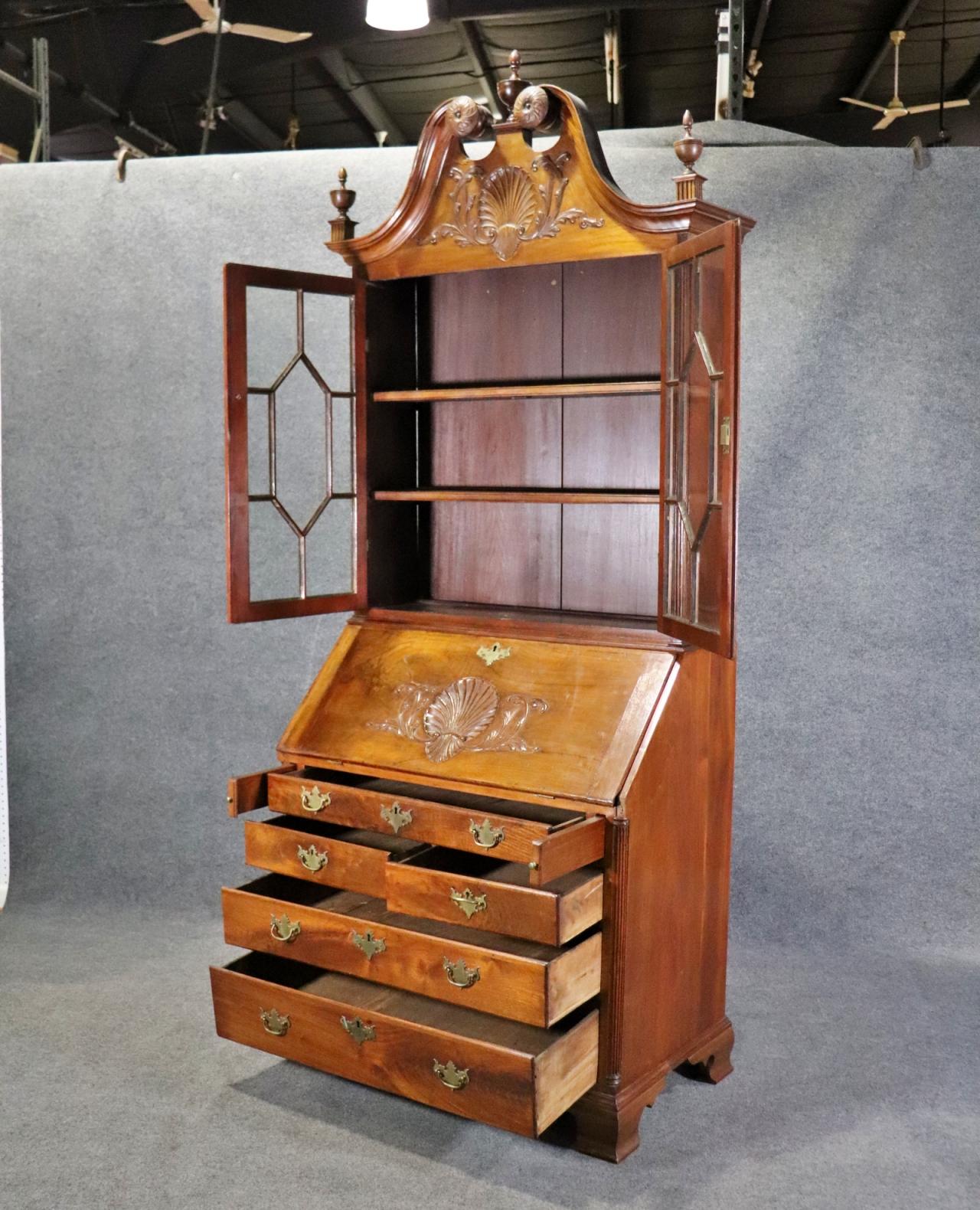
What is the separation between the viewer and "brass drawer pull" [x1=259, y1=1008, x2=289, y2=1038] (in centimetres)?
256

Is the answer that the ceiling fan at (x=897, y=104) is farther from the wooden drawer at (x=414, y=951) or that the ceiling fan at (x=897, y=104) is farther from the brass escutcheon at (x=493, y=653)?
the wooden drawer at (x=414, y=951)

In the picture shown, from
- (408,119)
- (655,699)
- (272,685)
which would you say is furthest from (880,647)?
(408,119)

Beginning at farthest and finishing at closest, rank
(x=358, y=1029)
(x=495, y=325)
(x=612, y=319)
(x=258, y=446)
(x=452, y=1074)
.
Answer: (x=258, y=446), (x=495, y=325), (x=612, y=319), (x=358, y=1029), (x=452, y=1074)

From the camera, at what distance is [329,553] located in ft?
12.3

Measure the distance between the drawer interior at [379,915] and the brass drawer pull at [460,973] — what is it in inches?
1.6

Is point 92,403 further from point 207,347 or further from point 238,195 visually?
point 238,195

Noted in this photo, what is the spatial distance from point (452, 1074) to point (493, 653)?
0.87 meters

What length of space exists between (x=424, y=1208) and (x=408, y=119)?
5.72 meters

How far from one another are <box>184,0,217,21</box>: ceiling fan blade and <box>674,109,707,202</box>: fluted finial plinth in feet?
9.33

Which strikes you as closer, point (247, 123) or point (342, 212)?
point (342, 212)

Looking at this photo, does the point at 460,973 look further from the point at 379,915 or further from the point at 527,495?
the point at 527,495

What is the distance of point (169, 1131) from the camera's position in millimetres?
2504

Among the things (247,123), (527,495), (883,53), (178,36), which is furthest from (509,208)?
(247,123)

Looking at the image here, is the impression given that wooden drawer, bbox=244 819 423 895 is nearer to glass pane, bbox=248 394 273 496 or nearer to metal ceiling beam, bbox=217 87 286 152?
glass pane, bbox=248 394 273 496
